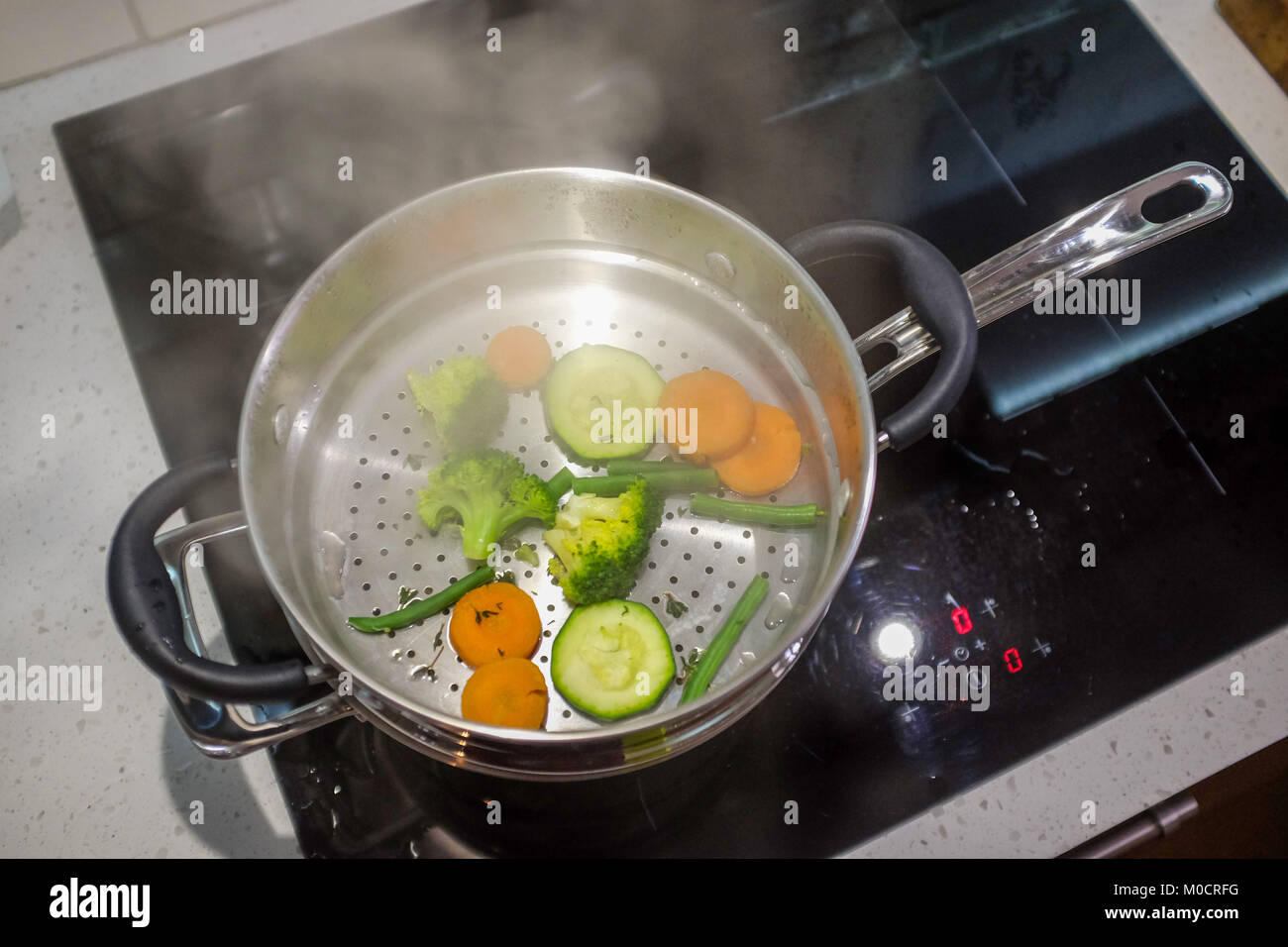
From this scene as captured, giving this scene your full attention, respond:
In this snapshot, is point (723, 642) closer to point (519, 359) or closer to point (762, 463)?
point (762, 463)

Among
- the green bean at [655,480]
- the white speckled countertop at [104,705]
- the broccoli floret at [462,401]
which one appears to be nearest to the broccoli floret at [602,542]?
the green bean at [655,480]

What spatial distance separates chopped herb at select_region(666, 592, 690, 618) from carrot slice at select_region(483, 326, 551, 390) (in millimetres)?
296

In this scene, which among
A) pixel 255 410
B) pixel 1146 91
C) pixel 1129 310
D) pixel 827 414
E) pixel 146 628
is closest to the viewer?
pixel 146 628

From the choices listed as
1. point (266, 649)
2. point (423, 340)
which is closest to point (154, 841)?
point (266, 649)

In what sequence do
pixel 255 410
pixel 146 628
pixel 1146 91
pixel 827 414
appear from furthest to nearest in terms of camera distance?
1. pixel 1146 91
2. pixel 827 414
3. pixel 255 410
4. pixel 146 628

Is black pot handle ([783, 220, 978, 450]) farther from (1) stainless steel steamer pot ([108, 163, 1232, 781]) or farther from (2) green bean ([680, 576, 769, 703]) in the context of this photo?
(2) green bean ([680, 576, 769, 703])

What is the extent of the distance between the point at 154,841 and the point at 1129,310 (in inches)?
49.3

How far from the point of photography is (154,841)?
975 mm

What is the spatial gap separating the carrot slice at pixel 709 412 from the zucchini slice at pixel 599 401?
3 centimetres

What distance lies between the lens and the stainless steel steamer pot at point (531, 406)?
34.4 inches

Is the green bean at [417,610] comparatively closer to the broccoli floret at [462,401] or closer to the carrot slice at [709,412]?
the broccoli floret at [462,401]

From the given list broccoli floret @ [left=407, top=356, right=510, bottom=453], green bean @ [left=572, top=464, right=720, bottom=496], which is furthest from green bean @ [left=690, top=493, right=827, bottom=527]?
broccoli floret @ [left=407, top=356, right=510, bottom=453]

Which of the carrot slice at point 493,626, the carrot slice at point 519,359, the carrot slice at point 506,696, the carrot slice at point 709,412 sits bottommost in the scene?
the carrot slice at point 506,696
